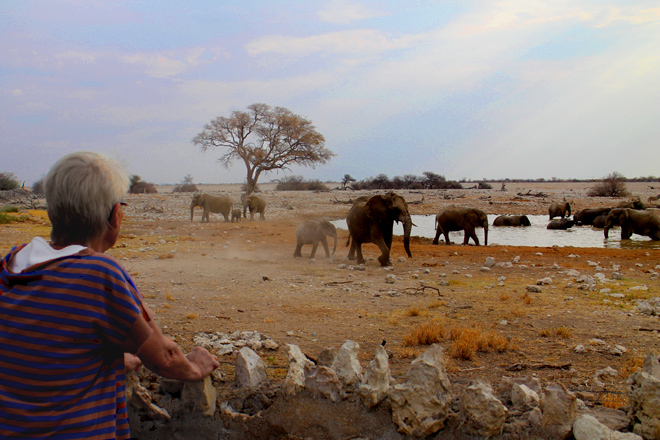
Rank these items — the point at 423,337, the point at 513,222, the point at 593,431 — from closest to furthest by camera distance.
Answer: the point at 593,431, the point at 423,337, the point at 513,222

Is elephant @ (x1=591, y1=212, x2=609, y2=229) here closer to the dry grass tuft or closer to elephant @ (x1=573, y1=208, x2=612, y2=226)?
elephant @ (x1=573, y1=208, x2=612, y2=226)

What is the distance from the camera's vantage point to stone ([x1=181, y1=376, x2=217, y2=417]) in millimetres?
2754

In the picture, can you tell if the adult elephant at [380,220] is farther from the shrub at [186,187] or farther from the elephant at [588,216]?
the shrub at [186,187]

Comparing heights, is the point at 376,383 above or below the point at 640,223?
below

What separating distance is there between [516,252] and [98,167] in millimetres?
13050

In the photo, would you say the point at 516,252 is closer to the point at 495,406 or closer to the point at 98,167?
the point at 495,406

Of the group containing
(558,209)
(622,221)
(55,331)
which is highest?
(55,331)

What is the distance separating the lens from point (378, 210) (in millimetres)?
10984

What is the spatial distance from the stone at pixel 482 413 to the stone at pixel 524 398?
163mm

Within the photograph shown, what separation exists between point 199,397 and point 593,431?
2.27 meters

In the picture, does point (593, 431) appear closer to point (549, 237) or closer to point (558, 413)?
point (558, 413)

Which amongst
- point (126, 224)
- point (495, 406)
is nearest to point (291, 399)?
point (495, 406)

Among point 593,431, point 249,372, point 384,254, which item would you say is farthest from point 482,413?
point 384,254

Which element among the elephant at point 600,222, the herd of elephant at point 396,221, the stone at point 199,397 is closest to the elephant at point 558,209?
the herd of elephant at point 396,221
